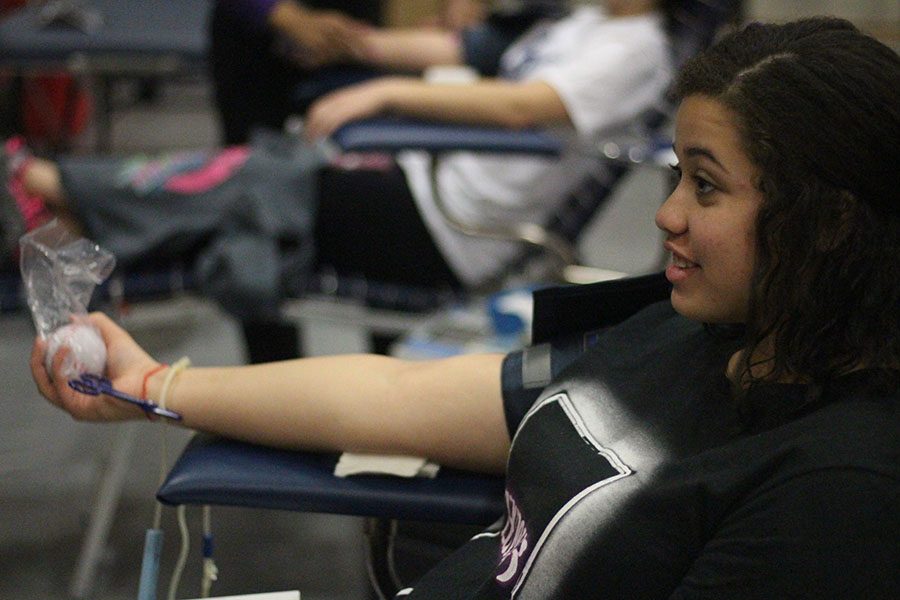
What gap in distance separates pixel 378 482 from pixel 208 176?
1.08m

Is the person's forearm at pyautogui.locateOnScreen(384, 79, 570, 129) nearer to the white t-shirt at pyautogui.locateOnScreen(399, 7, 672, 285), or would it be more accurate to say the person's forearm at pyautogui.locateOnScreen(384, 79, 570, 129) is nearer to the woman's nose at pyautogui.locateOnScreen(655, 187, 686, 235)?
the white t-shirt at pyautogui.locateOnScreen(399, 7, 672, 285)

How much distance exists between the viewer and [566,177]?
90.3 inches

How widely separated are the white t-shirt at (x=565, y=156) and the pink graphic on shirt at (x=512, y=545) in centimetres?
120

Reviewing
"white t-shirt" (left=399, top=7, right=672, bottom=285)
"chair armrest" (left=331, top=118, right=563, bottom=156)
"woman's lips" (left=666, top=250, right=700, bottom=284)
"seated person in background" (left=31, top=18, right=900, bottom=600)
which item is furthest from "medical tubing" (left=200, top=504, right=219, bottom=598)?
"white t-shirt" (left=399, top=7, right=672, bottom=285)

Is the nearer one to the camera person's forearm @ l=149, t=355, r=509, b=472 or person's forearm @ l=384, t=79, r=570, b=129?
person's forearm @ l=149, t=355, r=509, b=472

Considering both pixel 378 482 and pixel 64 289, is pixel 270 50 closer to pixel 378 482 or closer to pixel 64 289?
pixel 64 289

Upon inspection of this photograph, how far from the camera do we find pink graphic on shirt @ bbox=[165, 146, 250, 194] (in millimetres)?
2014

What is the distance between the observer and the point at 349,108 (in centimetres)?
215

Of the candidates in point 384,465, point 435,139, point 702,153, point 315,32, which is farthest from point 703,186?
point 315,32

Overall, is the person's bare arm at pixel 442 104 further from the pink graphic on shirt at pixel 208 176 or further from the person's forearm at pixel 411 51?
the person's forearm at pixel 411 51

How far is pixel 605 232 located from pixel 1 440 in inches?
98.4

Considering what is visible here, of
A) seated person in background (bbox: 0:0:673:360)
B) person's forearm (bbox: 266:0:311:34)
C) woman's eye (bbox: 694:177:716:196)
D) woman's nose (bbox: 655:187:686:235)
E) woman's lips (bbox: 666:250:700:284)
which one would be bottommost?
seated person in background (bbox: 0:0:673:360)

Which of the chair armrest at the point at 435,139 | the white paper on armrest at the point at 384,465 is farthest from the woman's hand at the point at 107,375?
the chair armrest at the point at 435,139

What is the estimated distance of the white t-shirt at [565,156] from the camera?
2.22 m
